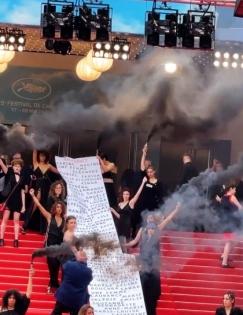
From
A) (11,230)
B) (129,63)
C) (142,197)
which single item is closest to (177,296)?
(142,197)

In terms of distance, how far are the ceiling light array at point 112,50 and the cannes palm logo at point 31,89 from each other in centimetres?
419

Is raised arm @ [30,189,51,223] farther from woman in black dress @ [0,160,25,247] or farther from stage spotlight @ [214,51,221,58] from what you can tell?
stage spotlight @ [214,51,221,58]

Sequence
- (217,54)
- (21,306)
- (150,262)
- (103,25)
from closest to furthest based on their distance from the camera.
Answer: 1. (21,306)
2. (150,262)
3. (103,25)
4. (217,54)

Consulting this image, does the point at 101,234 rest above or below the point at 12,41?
below

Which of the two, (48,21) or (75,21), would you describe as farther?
(75,21)

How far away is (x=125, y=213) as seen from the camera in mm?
16156

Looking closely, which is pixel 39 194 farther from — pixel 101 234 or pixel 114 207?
pixel 101 234

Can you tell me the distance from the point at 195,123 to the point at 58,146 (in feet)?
11.0

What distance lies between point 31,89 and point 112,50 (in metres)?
4.39

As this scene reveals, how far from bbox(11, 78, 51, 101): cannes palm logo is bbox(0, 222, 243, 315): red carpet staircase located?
518cm

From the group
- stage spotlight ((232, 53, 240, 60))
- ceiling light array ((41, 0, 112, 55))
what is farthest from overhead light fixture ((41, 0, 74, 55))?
stage spotlight ((232, 53, 240, 60))

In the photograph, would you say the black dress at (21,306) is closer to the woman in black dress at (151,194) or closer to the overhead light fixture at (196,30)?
the woman in black dress at (151,194)

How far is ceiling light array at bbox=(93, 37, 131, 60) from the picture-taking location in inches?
710

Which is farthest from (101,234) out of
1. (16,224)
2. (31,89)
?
(31,89)
